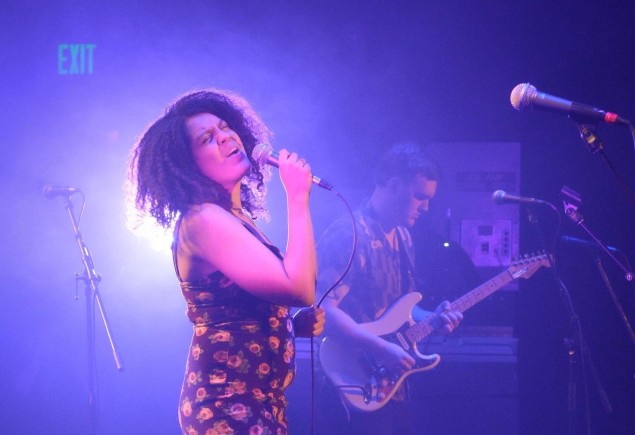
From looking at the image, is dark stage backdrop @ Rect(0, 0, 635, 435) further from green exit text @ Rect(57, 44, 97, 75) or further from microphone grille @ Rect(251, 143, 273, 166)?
microphone grille @ Rect(251, 143, 273, 166)

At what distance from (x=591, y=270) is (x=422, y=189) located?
1.18 m

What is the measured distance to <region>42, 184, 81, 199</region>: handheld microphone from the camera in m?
5.20

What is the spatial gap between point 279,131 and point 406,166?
53.4 inches

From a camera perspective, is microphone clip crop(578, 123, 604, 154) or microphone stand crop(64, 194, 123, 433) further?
microphone stand crop(64, 194, 123, 433)

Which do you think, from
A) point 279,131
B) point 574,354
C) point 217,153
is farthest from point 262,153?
point 279,131

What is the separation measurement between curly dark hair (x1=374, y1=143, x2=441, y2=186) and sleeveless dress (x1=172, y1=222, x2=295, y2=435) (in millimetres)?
2458

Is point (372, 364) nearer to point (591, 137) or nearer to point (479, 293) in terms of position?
point (479, 293)

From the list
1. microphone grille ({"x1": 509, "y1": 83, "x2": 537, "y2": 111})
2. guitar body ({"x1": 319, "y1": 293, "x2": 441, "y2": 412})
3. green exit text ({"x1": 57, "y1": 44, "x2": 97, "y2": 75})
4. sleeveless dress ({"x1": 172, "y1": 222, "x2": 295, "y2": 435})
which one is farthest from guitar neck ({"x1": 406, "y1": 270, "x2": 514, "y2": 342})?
green exit text ({"x1": 57, "y1": 44, "x2": 97, "y2": 75})

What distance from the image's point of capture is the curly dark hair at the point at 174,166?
195 cm

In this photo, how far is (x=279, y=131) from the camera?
5.17 m

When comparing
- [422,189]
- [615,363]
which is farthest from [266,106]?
[615,363]

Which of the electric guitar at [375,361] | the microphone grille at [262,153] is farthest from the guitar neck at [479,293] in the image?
the microphone grille at [262,153]

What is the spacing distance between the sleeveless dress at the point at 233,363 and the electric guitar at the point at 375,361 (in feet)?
6.71

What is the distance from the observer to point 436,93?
4988 mm
